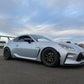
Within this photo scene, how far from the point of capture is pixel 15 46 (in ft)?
19.1

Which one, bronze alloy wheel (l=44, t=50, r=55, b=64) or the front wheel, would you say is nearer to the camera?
bronze alloy wheel (l=44, t=50, r=55, b=64)

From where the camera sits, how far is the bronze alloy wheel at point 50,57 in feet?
13.6

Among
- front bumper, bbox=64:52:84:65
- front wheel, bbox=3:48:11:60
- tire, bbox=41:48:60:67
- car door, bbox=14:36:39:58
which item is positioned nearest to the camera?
front bumper, bbox=64:52:84:65

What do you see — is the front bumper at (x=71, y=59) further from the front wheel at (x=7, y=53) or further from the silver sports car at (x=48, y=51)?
the front wheel at (x=7, y=53)

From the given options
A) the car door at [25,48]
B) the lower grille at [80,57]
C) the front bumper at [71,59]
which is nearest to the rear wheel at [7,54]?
the car door at [25,48]

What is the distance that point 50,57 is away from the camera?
4.36m

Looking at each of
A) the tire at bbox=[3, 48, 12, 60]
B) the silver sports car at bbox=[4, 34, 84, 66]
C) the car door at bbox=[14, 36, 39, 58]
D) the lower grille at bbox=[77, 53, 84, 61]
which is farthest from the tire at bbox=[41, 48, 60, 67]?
the tire at bbox=[3, 48, 12, 60]

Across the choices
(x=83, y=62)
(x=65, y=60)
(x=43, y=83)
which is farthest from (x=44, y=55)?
(x=43, y=83)

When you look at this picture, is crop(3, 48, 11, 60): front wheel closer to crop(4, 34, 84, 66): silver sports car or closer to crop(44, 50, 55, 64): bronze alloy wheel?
crop(4, 34, 84, 66): silver sports car

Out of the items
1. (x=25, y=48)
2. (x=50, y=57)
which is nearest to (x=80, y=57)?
(x=50, y=57)

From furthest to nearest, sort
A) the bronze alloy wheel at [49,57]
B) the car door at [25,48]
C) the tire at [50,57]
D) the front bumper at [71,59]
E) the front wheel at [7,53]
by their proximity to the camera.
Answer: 1. the front wheel at [7,53]
2. the car door at [25,48]
3. the bronze alloy wheel at [49,57]
4. the tire at [50,57]
5. the front bumper at [71,59]

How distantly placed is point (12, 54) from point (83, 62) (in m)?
3.26

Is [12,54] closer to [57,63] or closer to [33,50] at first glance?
[33,50]

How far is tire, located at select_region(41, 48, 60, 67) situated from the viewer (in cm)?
415
